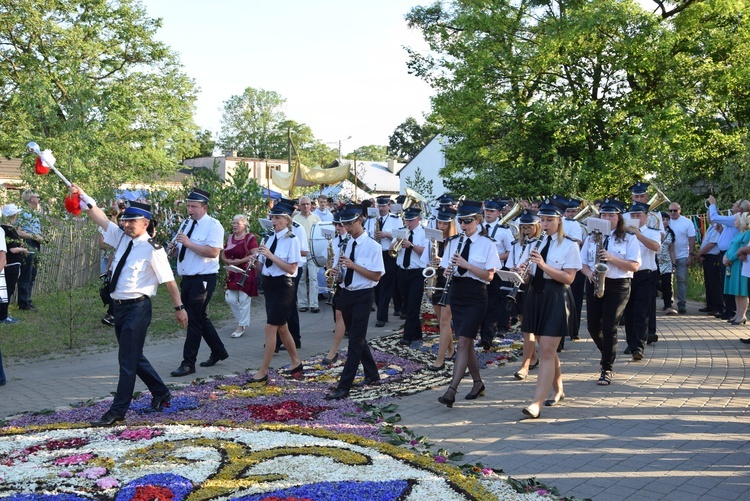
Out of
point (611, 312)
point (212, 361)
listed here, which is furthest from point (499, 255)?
point (212, 361)

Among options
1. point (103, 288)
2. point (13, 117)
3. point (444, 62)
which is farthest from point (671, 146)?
point (13, 117)

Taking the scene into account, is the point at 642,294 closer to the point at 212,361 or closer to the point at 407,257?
the point at 407,257

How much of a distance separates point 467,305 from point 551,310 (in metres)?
0.97

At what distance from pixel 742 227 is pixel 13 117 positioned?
31.1 metres

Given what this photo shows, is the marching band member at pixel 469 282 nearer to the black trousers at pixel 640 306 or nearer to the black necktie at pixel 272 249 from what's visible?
the black necktie at pixel 272 249

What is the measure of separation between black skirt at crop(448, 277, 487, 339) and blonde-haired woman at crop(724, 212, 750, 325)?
20.3 ft

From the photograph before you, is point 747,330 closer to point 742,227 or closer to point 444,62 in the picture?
point 742,227

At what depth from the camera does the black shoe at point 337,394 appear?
8258mm

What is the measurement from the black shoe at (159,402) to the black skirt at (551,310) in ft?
13.0

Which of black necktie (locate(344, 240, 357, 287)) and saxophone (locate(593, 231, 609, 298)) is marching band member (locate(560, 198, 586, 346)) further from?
black necktie (locate(344, 240, 357, 287))

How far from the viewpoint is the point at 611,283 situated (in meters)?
9.23

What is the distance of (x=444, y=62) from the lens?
95.2 feet

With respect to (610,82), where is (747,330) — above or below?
below

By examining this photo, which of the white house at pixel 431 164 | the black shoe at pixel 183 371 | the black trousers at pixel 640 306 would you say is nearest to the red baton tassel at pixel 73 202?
the black shoe at pixel 183 371
